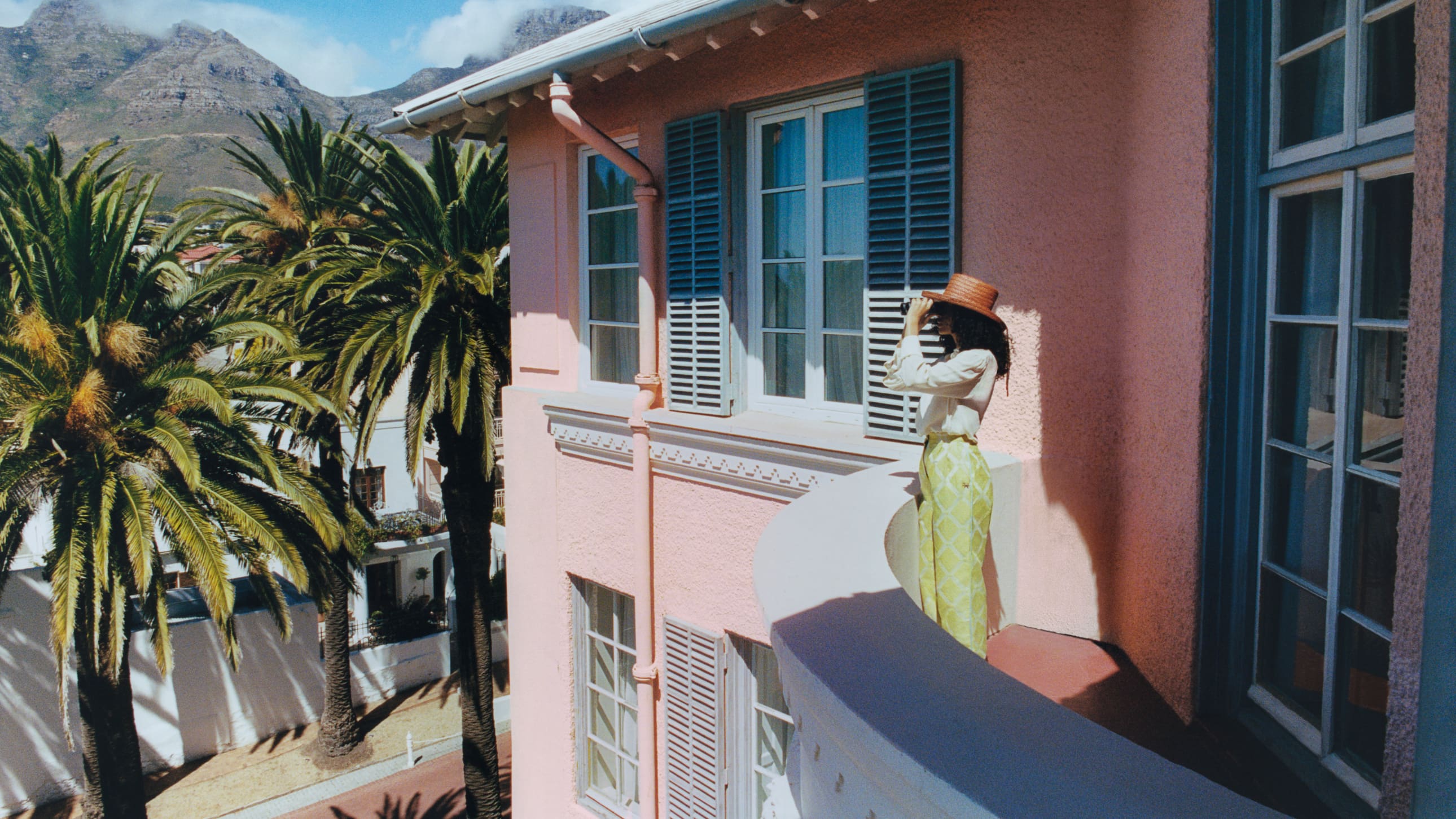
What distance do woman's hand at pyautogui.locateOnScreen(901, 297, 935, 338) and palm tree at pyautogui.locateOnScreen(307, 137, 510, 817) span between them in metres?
7.47

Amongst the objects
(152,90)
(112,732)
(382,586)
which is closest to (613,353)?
(112,732)

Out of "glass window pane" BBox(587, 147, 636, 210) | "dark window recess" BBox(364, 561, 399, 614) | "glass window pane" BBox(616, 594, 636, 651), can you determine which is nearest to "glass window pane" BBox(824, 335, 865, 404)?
"glass window pane" BBox(587, 147, 636, 210)

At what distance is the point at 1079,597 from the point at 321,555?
909 centimetres

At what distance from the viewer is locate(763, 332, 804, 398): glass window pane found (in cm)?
626

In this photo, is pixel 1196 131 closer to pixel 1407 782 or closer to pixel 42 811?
pixel 1407 782

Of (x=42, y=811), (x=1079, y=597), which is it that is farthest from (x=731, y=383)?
(x=42, y=811)

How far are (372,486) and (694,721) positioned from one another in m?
22.9

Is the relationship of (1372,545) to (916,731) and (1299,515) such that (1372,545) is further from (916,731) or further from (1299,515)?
(916,731)

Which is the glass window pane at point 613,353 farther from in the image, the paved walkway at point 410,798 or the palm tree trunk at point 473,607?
the paved walkway at point 410,798

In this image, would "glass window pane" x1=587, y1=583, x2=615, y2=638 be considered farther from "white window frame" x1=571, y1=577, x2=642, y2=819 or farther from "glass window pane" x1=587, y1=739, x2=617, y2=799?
"glass window pane" x1=587, y1=739, x2=617, y2=799

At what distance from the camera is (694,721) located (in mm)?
6551

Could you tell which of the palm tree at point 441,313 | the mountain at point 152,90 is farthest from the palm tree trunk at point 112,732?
the mountain at point 152,90

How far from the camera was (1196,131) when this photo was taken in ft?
10.8

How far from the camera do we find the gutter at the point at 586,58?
16.8 feet
